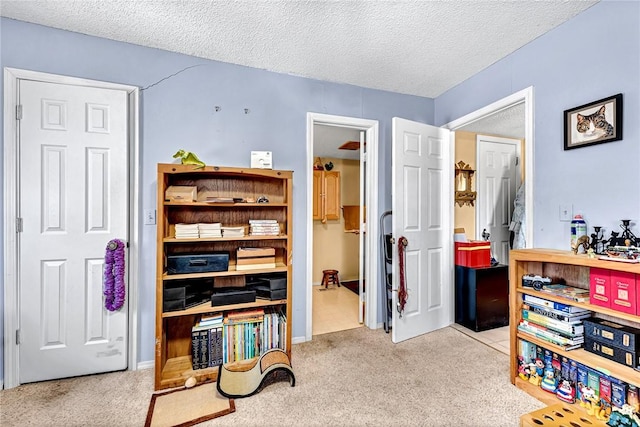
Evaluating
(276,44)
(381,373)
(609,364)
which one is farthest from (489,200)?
(276,44)

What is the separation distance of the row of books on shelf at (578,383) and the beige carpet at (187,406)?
1.99 m

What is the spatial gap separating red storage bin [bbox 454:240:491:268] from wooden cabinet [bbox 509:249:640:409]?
82 cm

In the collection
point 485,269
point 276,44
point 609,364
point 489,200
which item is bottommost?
point 609,364

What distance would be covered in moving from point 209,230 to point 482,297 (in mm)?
2696

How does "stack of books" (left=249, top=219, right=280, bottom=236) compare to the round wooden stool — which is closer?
"stack of books" (left=249, top=219, right=280, bottom=236)

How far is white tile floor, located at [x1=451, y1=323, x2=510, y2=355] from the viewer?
2539mm

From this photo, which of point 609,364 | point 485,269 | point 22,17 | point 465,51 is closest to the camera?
point 609,364

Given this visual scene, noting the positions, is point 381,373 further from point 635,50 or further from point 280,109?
point 635,50

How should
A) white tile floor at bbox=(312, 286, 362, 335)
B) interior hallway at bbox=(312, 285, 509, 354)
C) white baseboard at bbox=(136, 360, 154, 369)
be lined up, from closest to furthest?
white baseboard at bbox=(136, 360, 154, 369), interior hallway at bbox=(312, 285, 509, 354), white tile floor at bbox=(312, 286, 362, 335)

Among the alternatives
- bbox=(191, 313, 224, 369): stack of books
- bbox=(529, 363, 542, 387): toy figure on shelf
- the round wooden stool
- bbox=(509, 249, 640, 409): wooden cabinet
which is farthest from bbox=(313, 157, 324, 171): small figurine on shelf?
bbox=(529, 363, 542, 387): toy figure on shelf

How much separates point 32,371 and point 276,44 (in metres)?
2.94

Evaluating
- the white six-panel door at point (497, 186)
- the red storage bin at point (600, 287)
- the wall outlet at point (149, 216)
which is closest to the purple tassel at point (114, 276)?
the wall outlet at point (149, 216)

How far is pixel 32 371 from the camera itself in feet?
6.48

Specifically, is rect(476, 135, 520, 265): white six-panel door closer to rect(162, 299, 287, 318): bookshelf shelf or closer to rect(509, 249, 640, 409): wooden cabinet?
rect(509, 249, 640, 409): wooden cabinet
